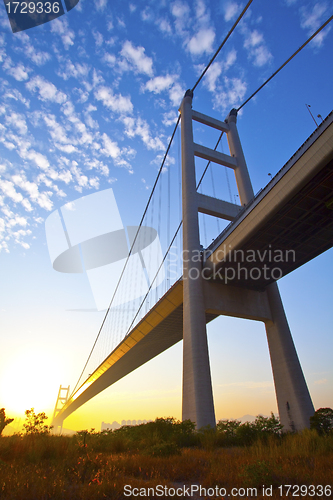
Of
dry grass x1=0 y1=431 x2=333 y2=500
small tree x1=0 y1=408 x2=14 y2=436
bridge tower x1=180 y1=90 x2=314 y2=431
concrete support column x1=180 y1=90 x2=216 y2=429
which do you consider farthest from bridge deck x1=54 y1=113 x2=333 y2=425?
small tree x1=0 y1=408 x2=14 y2=436

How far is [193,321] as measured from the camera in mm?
17469

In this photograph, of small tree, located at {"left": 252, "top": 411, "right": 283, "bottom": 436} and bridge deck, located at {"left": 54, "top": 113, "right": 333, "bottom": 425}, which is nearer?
small tree, located at {"left": 252, "top": 411, "right": 283, "bottom": 436}

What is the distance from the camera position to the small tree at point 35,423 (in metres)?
10.6

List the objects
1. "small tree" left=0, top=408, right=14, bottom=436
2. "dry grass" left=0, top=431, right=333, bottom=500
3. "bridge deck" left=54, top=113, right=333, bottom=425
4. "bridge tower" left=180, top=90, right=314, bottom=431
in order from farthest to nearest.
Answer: "bridge tower" left=180, top=90, right=314, bottom=431 < "bridge deck" left=54, top=113, right=333, bottom=425 < "small tree" left=0, top=408, right=14, bottom=436 < "dry grass" left=0, top=431, right=333, bottom=500

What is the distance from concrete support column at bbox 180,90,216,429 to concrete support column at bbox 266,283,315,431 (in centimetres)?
586

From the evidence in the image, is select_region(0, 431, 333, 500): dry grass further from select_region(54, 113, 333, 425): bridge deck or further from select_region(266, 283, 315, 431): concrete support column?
select_region(266, 283, 315, 431): concrete support column

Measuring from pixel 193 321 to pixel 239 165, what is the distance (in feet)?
51.7

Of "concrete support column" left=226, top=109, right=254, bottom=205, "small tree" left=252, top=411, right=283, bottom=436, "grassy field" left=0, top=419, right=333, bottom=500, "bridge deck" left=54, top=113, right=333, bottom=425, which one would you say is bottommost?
"grassy field" left=0, top=419, right=333, bottom=500

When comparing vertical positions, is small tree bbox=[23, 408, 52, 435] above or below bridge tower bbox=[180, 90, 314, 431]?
below

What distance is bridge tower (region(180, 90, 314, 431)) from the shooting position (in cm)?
1602

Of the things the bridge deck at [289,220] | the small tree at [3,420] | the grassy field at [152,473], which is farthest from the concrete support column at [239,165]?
the small tree at [3,420]

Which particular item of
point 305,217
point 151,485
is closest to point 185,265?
point 305,217

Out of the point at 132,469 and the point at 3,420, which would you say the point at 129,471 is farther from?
the point at 3,420

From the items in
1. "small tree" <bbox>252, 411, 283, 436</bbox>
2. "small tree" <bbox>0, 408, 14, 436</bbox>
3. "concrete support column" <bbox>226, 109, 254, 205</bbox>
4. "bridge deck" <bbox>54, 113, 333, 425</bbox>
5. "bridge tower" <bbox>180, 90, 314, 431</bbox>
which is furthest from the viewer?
"concrete support column" <bbox>226, 109, 254, 205</bbox>
